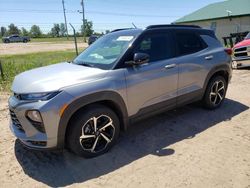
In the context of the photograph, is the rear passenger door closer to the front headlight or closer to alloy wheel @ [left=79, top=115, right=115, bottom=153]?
alloy wheel @ [left=79, top=115, right=115, bottom=153]

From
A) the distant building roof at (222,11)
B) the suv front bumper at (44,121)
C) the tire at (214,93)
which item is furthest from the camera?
the distant building roof at (222,11)

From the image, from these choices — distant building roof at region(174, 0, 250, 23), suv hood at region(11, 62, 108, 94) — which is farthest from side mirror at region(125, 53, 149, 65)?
distant building roof at region(174, 0, 250, 23)

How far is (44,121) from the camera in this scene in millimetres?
3250

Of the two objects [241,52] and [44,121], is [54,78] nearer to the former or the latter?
[44,121]

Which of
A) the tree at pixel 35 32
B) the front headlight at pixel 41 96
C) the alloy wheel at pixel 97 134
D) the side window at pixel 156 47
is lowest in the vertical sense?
the alloy wheel at pixel 97 134

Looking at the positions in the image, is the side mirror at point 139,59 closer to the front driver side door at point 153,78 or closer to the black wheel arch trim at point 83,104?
the front driver side door at point 153,78

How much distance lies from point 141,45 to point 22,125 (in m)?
2.11

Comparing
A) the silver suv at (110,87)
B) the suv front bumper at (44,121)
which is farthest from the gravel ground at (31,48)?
the suv front bumper at (44,121)

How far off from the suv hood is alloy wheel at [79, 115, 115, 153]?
22.8 inches

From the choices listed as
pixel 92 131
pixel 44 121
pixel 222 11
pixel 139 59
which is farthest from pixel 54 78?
pixel 222 11

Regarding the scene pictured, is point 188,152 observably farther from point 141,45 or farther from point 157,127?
point 141,45

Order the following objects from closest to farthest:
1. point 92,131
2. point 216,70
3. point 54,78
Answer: point 54,78 < point 92,131 < point 216,70

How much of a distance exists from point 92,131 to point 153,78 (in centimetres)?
129

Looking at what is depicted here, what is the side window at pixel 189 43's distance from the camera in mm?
4750
